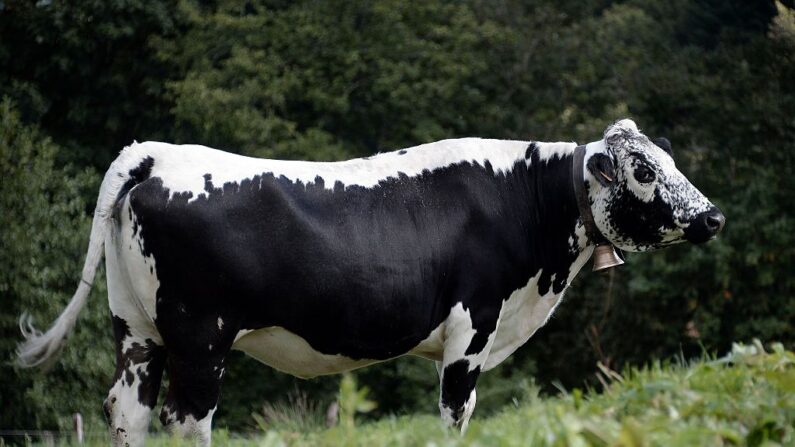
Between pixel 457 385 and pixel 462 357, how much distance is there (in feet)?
0.59

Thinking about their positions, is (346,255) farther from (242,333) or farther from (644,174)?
(644,174)

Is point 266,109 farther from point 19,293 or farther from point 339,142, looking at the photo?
point 19,293

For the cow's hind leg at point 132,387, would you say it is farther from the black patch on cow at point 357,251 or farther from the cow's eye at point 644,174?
the cow's eye at point 644,174

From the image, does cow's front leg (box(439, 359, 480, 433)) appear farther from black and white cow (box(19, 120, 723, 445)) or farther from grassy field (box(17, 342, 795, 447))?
grassy field (box(17, 342, 795, 447))

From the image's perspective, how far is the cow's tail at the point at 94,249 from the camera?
19.5 ft

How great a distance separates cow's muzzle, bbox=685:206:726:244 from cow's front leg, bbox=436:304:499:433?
132cm

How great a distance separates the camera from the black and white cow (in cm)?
580

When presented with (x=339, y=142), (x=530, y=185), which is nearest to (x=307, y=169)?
(x=530, y=185)

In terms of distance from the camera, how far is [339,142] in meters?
22.0

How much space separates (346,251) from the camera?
6.11 m

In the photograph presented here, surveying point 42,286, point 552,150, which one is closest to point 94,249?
point 552,150

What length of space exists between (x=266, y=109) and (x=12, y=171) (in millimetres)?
6578

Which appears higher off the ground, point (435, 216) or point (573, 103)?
point (435, 216)

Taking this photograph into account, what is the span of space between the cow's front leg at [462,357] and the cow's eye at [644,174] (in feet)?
4.03
